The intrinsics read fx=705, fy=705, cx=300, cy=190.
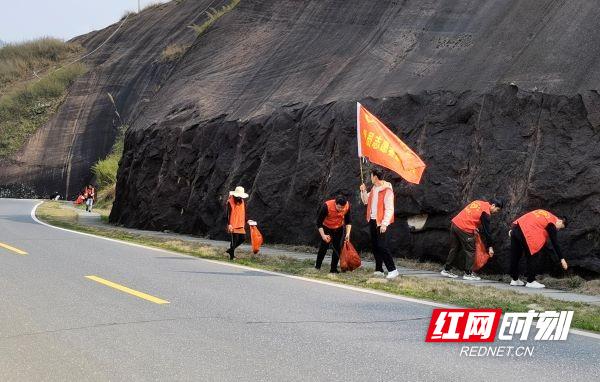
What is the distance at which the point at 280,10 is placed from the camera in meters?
26.9

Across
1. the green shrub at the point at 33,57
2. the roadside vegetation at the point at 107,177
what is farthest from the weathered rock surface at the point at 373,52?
the green shrub at the point at 33,57

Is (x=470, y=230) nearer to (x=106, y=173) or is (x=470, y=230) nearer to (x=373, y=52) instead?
(x=373, y=52)

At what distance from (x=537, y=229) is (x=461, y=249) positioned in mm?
1695

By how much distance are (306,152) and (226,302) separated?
9255 millimetres

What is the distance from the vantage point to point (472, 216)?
37.3ft

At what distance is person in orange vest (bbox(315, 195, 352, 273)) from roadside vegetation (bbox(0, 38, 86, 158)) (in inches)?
1967

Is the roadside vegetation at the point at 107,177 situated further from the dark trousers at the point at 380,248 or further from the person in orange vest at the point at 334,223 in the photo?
the dark trousers at the point at 380,248

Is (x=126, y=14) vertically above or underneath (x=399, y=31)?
above

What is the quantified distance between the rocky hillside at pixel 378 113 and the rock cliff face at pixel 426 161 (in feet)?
0.10

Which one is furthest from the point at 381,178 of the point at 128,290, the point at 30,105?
the point at 30,105

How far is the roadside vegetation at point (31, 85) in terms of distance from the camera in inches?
2282

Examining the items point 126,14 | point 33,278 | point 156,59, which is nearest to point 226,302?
point 33,278

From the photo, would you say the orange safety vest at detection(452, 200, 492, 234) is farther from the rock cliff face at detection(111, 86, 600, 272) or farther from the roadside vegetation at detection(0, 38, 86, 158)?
the roadside vegetation at detection(0, 38, 86, 158)

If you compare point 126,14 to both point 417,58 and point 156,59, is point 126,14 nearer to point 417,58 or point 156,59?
point 156,59
